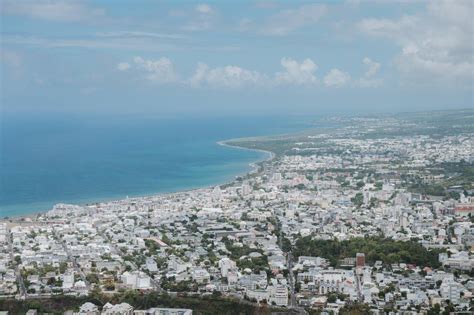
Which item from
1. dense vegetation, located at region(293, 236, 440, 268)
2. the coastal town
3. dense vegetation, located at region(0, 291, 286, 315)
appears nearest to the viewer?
dense vegetation, located at region(0, 291, 286, 315)

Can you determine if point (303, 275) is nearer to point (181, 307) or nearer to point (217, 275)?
point (217, 275)

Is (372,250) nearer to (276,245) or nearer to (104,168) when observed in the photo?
(276,245)

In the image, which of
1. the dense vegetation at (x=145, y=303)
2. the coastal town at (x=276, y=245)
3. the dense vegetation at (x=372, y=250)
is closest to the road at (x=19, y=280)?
the coastal town at (x=276, y=245)

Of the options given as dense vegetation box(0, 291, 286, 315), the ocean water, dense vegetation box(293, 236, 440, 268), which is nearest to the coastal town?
dense vegetation box(293, 236, 440, 268)

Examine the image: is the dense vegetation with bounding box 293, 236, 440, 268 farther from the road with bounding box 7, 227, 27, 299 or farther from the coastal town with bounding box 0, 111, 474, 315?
the road with bounding box 7, 227, 27, 299

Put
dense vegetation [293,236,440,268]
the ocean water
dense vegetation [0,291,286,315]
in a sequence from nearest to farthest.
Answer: dense vegetation [0,291,286,315]
dense vegetation [293,236,440,268]
the ocean water
